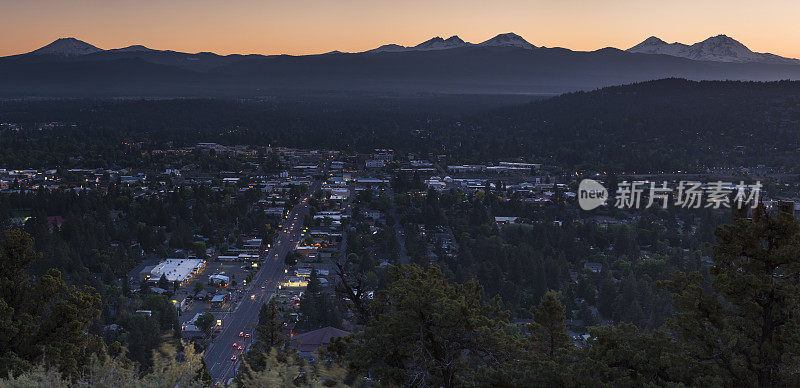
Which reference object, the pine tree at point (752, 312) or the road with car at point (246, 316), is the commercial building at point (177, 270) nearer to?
the road with car at point (246, 316)

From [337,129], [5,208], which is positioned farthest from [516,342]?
[337,129]

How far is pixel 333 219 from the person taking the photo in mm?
50562

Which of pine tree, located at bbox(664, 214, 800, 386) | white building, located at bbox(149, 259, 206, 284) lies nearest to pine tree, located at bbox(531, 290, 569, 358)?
pine tree, located at bbox(664, 214, 800, 386)

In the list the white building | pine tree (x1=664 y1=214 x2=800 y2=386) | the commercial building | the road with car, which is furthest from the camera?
the white building

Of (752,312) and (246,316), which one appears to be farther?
(246,316)

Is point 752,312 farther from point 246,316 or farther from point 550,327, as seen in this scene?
point 246,316

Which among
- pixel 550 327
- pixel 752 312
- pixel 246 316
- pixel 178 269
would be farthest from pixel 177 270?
pixel 752 312

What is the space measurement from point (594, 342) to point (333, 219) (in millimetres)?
41180

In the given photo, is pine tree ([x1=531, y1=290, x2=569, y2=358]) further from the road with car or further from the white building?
the white building

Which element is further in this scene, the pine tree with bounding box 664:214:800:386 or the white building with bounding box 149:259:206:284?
the white building with bounding box 149:259:206:284

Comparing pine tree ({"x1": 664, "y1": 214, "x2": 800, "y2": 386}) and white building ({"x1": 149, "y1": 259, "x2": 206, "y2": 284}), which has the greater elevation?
pine tree ({"x1": 664, "y1": 214, "x2": 800, "y2": 386})

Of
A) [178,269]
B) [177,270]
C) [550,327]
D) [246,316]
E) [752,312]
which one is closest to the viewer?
[752,312]

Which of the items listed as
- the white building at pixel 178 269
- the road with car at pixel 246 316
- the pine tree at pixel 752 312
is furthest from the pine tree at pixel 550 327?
the white building at pixel 178 269

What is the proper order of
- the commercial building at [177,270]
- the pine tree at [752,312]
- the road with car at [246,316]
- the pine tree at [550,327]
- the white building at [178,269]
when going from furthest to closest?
the white building at [178,269], the commercial building at [177,270], the road with car at [246,316], the pine tree at [550,327], the pine tree at [752,312]
